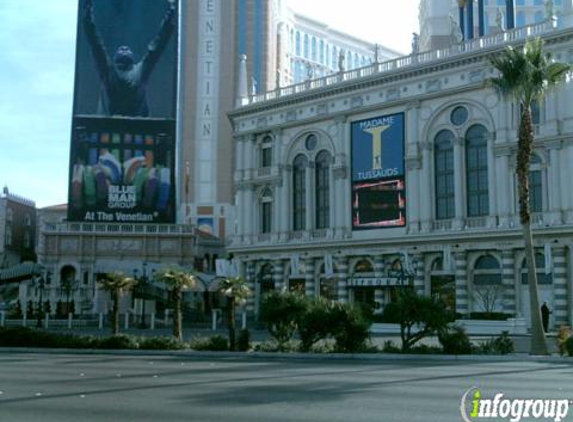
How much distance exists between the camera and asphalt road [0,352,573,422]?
47.2ft

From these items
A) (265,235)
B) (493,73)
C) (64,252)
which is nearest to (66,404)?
(493,73)

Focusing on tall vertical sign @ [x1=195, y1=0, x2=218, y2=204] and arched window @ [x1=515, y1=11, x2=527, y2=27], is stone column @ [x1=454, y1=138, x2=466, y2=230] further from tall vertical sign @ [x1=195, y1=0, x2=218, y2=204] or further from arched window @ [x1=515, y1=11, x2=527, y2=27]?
tall vertical sign @ [x1=195, y1=0, x2=218, y2=204]

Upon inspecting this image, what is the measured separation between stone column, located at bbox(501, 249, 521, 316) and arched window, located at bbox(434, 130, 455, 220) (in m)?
5.72

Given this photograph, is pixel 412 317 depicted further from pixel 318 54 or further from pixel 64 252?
pixel 318 54

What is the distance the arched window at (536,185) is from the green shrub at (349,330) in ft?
80.2

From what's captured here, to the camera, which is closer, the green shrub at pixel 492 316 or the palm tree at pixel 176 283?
the palm tree at pixel 176 283

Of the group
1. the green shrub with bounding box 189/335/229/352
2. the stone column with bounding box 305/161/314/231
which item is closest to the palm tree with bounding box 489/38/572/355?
the green shrub with bounding box 189/335/229/352

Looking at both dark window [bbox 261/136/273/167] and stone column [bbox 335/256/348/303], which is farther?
dark window [bbox 261/136/273/167]

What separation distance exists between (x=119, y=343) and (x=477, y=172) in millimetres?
31352

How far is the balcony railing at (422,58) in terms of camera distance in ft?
169

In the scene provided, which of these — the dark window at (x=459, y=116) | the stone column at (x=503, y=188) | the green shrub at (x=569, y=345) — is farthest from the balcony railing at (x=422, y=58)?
the green shrub at (x=569, y=345)

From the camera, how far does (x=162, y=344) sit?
32.4 meters

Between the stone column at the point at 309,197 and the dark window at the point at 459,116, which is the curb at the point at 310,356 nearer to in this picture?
the dark window at the point at 459,116

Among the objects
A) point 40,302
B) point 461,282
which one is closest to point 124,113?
point 40,302
